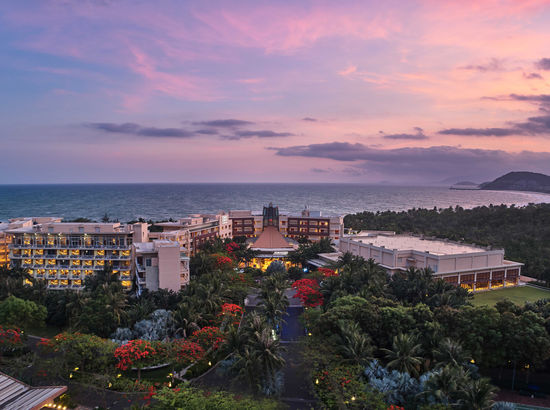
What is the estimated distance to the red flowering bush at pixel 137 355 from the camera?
3053 cm

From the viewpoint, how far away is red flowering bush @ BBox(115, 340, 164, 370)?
30531mm

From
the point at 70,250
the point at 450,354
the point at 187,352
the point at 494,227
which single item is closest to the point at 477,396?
the point at 450,354

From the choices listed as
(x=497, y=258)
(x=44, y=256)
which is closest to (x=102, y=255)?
(x=44, y=256)

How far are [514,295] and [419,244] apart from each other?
1625 centimetres

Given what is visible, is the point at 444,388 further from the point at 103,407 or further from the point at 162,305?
the point at 162,305

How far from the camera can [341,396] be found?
85.3ft

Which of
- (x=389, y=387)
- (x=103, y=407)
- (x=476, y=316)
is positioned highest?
(x=476, y=316)

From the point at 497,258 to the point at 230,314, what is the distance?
144 feet

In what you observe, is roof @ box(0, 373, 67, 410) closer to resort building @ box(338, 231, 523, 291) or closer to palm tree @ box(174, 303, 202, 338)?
palm tree @ box(174, 303, 202, 338)

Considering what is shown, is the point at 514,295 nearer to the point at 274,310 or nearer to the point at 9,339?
the point at 274,310

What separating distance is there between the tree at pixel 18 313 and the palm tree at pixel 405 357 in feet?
113

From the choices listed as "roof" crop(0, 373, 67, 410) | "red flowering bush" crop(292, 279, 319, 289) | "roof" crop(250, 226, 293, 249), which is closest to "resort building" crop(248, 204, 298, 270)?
"roof" crop(250, 226, 293, 249)

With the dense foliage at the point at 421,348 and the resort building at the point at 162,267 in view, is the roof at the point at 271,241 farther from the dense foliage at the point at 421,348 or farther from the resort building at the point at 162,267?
the dense foliage at the point at 421,348

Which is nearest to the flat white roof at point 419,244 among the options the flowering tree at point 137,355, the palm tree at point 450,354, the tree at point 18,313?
the palm tree at point 450,354
